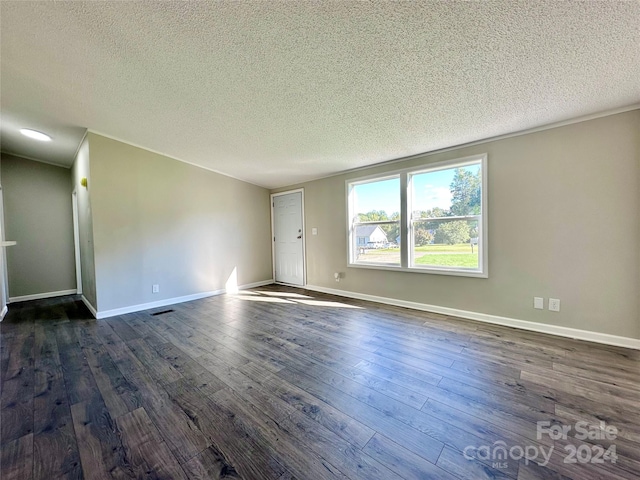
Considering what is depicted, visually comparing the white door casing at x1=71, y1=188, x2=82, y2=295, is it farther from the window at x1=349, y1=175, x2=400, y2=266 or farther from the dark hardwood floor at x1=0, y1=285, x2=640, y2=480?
the window at x1=349, y1=175, x2=400, y2=266

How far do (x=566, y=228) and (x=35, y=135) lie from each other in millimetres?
6940

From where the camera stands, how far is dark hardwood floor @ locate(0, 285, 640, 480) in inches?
46.3

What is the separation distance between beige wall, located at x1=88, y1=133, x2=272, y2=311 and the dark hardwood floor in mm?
1038

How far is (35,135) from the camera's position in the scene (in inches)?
140

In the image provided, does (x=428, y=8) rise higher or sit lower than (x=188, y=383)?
higher

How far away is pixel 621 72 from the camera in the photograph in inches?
70.4

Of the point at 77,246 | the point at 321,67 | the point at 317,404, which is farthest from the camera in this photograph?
the point at 77,246

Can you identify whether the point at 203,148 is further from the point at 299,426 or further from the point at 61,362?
the point at 299,426

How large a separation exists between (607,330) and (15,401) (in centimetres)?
493

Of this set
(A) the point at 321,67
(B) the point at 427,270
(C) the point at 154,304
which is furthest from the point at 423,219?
(C) the point at 154,304

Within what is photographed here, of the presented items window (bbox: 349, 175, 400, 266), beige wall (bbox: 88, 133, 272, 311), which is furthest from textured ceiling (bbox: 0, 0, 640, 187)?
window (bbox: 349, 175, 400, 266)

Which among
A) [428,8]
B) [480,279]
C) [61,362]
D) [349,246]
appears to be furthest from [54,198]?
[480,279]

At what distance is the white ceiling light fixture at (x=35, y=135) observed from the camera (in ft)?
11.2

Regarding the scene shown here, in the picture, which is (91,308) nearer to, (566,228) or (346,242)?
(346,242)
